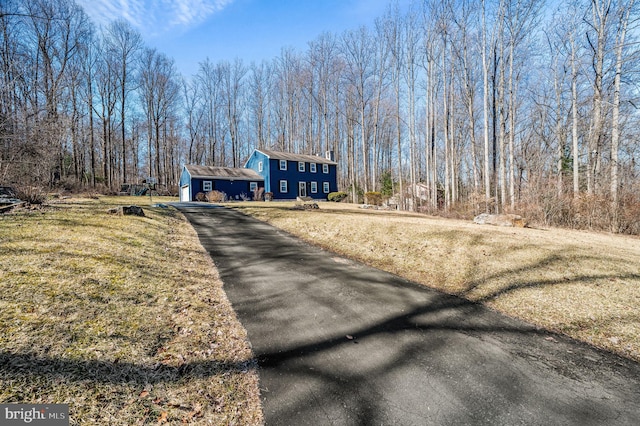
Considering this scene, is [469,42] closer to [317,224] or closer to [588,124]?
[588,124]

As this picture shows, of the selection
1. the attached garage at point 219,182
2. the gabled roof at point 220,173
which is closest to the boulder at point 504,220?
the attached garage at point 219,182

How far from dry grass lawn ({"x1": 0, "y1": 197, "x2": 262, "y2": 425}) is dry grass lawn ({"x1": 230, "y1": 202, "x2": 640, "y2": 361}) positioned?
4.48m

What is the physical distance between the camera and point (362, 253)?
8.50 m

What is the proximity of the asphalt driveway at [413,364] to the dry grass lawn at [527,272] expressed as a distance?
1.91 feet

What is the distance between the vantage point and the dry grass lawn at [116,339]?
234 cm

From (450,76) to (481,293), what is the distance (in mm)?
21938

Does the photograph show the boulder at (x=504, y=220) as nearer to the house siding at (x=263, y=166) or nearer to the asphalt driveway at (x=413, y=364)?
the asphalt driveway at (x=413, y=364)

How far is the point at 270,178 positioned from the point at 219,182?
18.2 feet

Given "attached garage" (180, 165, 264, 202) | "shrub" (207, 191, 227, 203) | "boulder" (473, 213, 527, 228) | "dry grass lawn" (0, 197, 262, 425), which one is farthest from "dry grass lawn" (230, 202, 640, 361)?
"attached garage" (180, 165, 264, 202)

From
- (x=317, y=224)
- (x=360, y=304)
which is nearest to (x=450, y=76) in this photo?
(x=317, y=224)

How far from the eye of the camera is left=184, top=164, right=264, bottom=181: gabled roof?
2916cm

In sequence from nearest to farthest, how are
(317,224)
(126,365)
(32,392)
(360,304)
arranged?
(32,392)
(126,365)
(360,304)
(317,224)

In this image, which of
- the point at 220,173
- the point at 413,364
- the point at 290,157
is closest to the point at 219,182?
the point at 220,173

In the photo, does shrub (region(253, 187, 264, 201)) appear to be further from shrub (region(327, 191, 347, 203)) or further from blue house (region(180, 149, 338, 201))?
shrub (region(327, 191, 347, 203))
